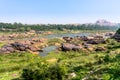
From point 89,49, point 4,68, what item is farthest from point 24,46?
point 4,68

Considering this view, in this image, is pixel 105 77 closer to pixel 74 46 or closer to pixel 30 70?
pixel 30 70

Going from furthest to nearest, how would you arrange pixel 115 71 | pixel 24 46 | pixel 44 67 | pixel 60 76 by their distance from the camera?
pixel 24 46 < pixel 44 67 < pixel 60 76 < pixel 115 71

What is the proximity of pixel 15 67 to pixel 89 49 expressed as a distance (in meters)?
40.0

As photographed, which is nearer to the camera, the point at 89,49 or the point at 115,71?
the point at 115,71

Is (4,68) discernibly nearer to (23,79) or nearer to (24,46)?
(23,79)

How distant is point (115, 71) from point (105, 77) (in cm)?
264

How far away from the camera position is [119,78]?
24.0 m

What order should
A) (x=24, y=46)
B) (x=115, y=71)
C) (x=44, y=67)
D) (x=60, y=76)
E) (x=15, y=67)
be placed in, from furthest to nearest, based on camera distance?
(x=24, y=46) < (x=15, y=67) < (x=44, y=67) < (x=60, y=76) < (x=115, y=71)

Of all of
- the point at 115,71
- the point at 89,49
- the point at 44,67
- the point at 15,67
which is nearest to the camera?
the point at 115,71

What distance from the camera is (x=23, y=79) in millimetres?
47844

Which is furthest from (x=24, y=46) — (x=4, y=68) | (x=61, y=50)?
(x=4, y=68)

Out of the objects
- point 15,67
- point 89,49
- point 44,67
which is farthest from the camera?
point 89,49

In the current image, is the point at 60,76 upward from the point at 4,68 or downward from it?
upward

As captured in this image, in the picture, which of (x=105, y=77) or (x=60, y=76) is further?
(x=60, y=76)
